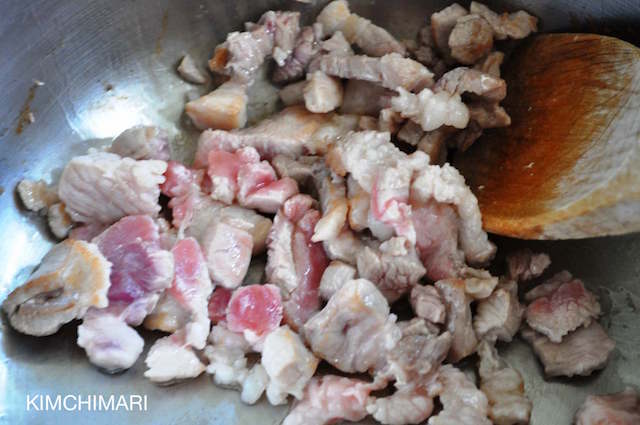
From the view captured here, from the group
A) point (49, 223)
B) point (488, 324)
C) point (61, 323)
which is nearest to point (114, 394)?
point (61, 323)

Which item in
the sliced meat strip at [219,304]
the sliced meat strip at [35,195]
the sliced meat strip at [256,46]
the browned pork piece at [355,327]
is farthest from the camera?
the sliced meat strip at [256,46]

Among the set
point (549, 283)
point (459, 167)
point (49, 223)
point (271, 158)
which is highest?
point (49, 223)

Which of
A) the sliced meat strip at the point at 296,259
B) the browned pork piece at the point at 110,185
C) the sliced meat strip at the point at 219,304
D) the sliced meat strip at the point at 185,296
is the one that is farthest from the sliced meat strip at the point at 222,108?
the sliced meat strip at the point at 219,304

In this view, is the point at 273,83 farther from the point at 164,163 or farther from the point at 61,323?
the point at 61,323

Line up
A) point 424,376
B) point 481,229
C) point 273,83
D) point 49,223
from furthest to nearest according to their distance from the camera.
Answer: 1. point 273,83
2. point 49,223
3. point 481,229
4. point 424,376

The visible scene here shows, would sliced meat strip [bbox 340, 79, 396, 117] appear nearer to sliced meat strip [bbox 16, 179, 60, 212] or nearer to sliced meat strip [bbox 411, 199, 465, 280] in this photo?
sliced meat strip [bbox 411, 199, 465, 280]

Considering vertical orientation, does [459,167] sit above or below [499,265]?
above

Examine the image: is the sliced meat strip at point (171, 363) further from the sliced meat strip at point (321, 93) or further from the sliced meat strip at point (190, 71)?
the sliced meat strip at point (190, 71)
